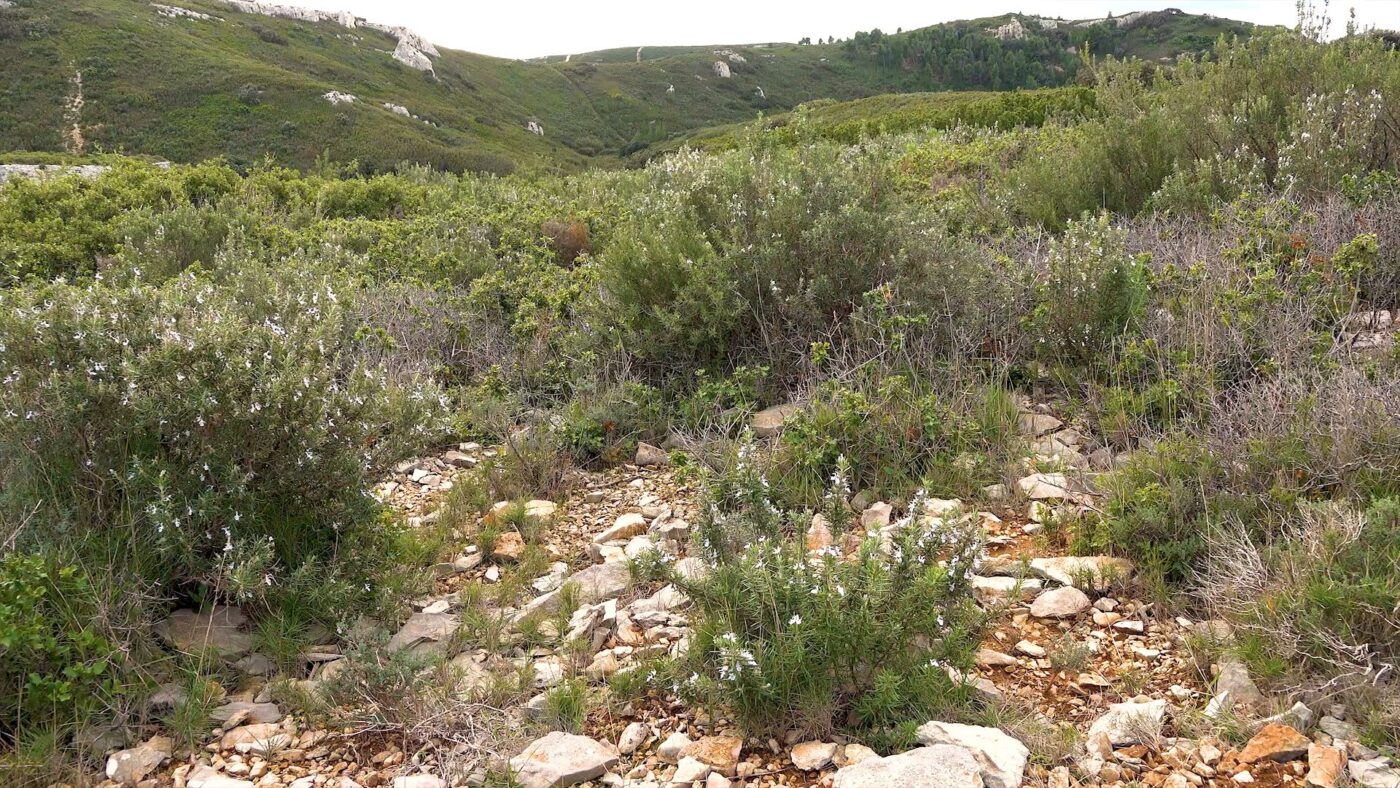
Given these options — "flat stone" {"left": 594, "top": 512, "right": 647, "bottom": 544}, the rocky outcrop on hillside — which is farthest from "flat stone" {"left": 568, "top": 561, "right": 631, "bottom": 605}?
the rocky outcrop on hillside

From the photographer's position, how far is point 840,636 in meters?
2.51

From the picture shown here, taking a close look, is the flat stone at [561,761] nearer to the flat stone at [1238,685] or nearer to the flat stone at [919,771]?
the flat stone at [919,771]

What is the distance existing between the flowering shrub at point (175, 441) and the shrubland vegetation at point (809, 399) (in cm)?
1

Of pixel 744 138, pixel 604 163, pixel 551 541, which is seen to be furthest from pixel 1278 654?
pixel 604 163

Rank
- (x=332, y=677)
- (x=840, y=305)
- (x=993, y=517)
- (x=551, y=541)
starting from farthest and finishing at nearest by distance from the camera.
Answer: (x=840, y=305) → (x=551, y=541) → (x=993, y=517) → (x=332, y=677)

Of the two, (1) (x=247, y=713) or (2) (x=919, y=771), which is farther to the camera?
(1) (x=247, y=713)

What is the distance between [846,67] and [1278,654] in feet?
439

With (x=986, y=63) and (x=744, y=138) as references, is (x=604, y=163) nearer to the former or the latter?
(x=986, y=63)

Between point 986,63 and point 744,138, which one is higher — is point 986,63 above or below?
above

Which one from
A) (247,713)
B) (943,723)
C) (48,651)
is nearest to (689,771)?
(943,723)

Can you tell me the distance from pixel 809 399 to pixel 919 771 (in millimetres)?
2452

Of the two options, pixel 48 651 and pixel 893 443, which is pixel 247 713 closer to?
pixel 48 651

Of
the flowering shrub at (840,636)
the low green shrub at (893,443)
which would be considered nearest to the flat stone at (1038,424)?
the low green shrub at (893,443)

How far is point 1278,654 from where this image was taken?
8.22ft
